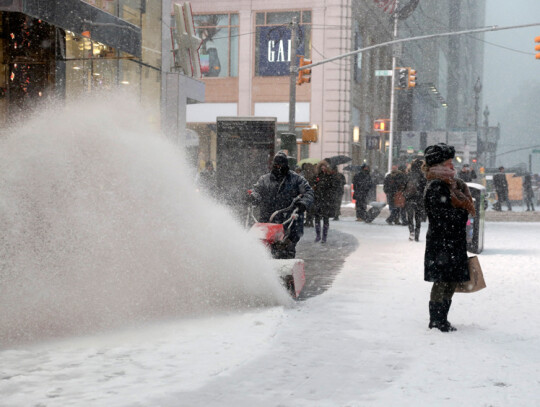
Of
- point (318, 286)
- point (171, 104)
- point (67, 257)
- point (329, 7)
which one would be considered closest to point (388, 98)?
point (329, 7)

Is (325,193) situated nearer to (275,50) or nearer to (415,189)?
(415,189)

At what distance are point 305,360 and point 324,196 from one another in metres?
9.92

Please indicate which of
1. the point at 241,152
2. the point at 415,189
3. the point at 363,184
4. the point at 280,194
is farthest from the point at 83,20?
the point at 363,184

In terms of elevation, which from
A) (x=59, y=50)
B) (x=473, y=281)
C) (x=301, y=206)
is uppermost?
(x=59, y=50)

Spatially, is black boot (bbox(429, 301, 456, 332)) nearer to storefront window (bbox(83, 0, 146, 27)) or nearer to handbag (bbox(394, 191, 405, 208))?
storefront window (bbox(83, 0, 146, 27))

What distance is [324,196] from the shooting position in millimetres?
15188

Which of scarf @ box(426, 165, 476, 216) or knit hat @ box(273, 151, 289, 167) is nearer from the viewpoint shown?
scarf @ box(426, 165, 476, 216)

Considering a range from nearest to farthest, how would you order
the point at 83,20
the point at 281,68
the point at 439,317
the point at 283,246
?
the point at 439,317 → the point at 283,246 → the point at 83,20 → the point at 281,68

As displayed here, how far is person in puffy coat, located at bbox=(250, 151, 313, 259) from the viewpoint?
8.77 meters

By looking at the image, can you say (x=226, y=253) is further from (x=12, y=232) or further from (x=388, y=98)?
(x=388, y=98)

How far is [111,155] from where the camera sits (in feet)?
22.0

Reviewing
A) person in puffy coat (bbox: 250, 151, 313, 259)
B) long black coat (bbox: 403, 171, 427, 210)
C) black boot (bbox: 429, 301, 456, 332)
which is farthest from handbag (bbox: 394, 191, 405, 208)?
black boot (bbox: 429, 301, 456, 332)

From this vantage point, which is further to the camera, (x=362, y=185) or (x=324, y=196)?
(x=362, y=185)

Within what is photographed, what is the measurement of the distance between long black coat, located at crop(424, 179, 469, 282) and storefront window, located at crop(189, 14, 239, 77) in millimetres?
30646
